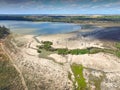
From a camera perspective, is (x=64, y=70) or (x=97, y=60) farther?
(x=97, y=60)

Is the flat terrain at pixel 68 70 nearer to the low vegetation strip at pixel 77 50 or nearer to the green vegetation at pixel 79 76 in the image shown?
the green vegetation at pixel 79 76

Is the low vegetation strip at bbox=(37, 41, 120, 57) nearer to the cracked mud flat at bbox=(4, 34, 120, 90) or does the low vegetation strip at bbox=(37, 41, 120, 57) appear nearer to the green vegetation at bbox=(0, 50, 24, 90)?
the cracked mud flat at bbox=(4, 34, 120, 90)

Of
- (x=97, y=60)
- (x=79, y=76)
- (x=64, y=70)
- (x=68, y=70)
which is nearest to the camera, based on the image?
(x=79, y=76)

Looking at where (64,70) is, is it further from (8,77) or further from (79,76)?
(8,77)

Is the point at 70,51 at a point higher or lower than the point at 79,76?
higher

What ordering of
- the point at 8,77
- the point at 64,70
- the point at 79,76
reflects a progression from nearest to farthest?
1. the point at 8,77
2. the point at 79,76
3. the point at 64,70

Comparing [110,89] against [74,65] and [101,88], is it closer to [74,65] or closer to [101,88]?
[101,88]

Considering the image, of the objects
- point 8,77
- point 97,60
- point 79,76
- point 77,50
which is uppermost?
point 77,50

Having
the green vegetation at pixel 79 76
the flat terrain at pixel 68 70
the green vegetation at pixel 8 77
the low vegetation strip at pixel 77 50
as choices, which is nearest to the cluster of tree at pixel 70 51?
the low vegetation strip at pixel 77 50

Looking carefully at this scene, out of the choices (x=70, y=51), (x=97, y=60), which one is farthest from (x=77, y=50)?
(x=97, y=60)
